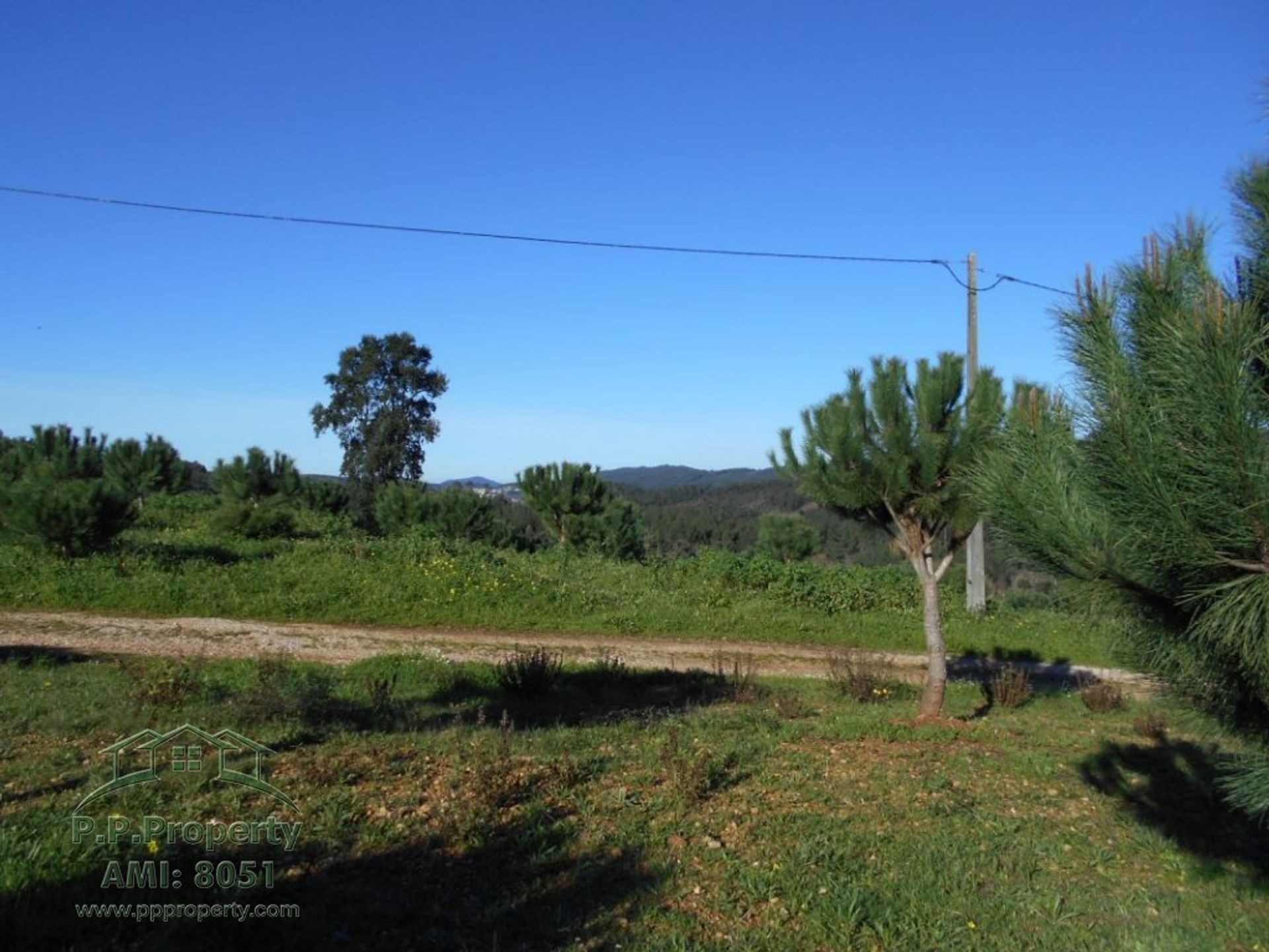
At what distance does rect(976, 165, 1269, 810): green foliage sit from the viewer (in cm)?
269

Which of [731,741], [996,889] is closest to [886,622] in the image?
[731,741]

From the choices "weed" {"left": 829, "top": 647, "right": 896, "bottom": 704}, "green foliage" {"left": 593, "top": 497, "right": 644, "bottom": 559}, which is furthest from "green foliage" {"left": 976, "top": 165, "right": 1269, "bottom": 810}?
"green foliage" {"left": 593, "top": 497, "right": 644, "bottom": 559}

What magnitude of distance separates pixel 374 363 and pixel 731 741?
111ft

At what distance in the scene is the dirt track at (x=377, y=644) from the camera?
11193 mm

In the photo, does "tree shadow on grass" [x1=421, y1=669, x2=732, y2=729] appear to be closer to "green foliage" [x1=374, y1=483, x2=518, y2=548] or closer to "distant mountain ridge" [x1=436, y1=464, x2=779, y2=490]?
"green foliage" [x1=374, y1=483, x2=518, y2=548]

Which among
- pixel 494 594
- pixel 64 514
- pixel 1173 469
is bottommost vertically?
pixel 494 594

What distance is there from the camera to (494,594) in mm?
15391

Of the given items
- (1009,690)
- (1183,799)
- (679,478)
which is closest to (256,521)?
(1009,690)

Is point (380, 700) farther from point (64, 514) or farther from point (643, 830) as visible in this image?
point (64, 514)

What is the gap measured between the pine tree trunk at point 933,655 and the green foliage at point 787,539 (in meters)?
17.0

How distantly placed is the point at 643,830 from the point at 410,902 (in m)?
1.36

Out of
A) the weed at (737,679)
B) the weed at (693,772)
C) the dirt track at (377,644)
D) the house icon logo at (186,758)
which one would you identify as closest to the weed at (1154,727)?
the dirt track at (377,644)

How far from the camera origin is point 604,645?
44.2ft

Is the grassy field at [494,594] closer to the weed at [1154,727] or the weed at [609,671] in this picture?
the weed at [609,671]
